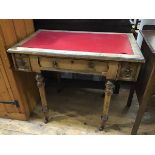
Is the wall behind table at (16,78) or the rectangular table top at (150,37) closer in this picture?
the rectangular table top at (150,37)

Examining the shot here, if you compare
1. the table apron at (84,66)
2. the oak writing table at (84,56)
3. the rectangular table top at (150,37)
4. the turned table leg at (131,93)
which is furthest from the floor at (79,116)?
the rectangular table top at (150,37)

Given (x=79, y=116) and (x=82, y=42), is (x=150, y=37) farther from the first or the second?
(x=79, y=116)

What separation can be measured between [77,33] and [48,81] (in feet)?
2.63

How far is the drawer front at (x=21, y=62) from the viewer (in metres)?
1.12

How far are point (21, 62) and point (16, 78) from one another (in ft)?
0.61

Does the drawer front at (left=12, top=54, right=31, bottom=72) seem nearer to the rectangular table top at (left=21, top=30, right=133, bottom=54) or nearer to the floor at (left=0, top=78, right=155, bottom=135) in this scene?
the rectangular table top at (left=21, top=30, right=133, bottom=54)

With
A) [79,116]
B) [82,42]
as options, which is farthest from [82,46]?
[79,116]

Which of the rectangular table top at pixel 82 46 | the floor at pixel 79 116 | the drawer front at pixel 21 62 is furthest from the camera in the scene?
the floor at pixel 79 116

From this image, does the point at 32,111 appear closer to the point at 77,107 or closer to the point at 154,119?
the point at 77,107

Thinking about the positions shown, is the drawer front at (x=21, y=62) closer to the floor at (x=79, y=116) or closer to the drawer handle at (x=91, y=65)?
the drawer handle at (x=91, y=65)

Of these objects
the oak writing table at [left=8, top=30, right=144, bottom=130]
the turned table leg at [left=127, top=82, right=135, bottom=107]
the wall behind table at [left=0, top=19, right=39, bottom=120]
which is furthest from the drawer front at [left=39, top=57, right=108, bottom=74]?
the turned table leg at [left=127, top=82, right=135, bottom=107]

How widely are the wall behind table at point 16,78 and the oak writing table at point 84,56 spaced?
2.4 inches

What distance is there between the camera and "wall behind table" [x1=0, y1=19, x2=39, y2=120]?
1.12m

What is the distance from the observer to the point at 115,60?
0.97 m
